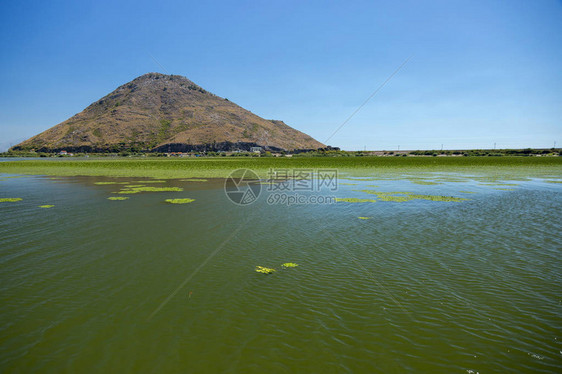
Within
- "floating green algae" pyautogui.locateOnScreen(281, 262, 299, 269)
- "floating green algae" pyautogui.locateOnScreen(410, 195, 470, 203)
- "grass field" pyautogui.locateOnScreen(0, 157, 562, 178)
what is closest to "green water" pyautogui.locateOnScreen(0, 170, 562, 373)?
"floating green algae" pyautogui.locateOnScreen(281, 262, 299, 269)

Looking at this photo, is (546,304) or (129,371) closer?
(129,371)

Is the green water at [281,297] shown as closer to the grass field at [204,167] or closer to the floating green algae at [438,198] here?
the floating green algae at [438,198]

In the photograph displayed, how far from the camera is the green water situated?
20.3ft

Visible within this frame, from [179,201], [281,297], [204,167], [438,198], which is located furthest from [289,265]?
[204,167]

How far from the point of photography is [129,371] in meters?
5.75

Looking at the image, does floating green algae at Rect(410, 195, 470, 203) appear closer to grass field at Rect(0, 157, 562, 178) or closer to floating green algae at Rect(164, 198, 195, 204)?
floating green algae at Rect(164, 198, 195, 204)

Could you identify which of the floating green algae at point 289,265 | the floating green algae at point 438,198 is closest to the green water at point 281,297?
the floating green algae at point 289,265

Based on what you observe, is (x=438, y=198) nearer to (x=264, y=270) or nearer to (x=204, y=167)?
(x=264, y=270)

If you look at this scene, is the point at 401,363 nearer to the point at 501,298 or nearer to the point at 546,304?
the point at 501,298

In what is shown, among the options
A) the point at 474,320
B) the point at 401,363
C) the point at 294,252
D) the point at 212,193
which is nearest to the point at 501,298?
the point at 474,320

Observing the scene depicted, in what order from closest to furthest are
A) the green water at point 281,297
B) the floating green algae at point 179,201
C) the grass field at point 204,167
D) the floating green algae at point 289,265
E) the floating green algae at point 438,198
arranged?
the green water at point 281,297
the floating green algae at point 289,265
the floating green algae at point 179,201
the floating green algae at point 438,198
the grass field at point 204,167

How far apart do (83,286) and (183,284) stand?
319 centimetres

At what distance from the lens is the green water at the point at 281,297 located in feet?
20.3

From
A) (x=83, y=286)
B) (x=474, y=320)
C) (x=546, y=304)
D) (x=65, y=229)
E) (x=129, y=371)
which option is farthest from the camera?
(x=65, y=229)
